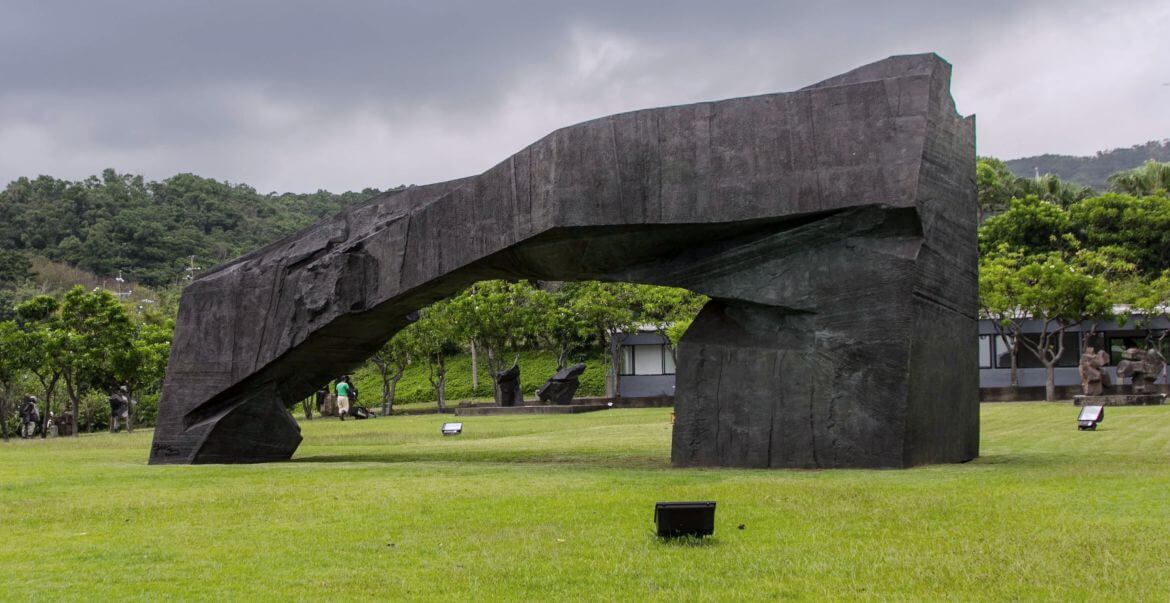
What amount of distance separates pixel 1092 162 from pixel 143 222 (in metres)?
126

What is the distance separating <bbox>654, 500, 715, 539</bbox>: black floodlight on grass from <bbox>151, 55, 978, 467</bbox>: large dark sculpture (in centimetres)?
483

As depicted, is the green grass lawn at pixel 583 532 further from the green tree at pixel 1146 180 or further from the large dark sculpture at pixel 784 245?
the green tree at pixel 1146 180

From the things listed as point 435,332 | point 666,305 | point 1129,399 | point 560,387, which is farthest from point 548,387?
point 1129,399

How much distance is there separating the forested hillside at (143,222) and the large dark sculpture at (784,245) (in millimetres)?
52442

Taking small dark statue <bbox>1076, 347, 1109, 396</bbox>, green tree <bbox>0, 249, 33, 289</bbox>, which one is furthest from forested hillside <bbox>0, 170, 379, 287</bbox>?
small dark statue <bbox>1076, 347, 1109, 396</bbox>

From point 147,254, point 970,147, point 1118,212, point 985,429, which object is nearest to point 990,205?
point 1118,212

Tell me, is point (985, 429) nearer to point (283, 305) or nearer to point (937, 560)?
point (283, 305)

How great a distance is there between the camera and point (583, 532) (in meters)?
7.38

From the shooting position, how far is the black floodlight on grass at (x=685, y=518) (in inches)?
268

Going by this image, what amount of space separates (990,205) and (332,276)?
43876 mm

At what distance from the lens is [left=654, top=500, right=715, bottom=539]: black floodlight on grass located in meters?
6.82

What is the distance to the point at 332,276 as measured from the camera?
13984 millimetres

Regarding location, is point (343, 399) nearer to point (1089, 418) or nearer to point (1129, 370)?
point (1089, 418)

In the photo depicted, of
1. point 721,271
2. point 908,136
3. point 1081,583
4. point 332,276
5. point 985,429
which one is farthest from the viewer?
point 985,429
